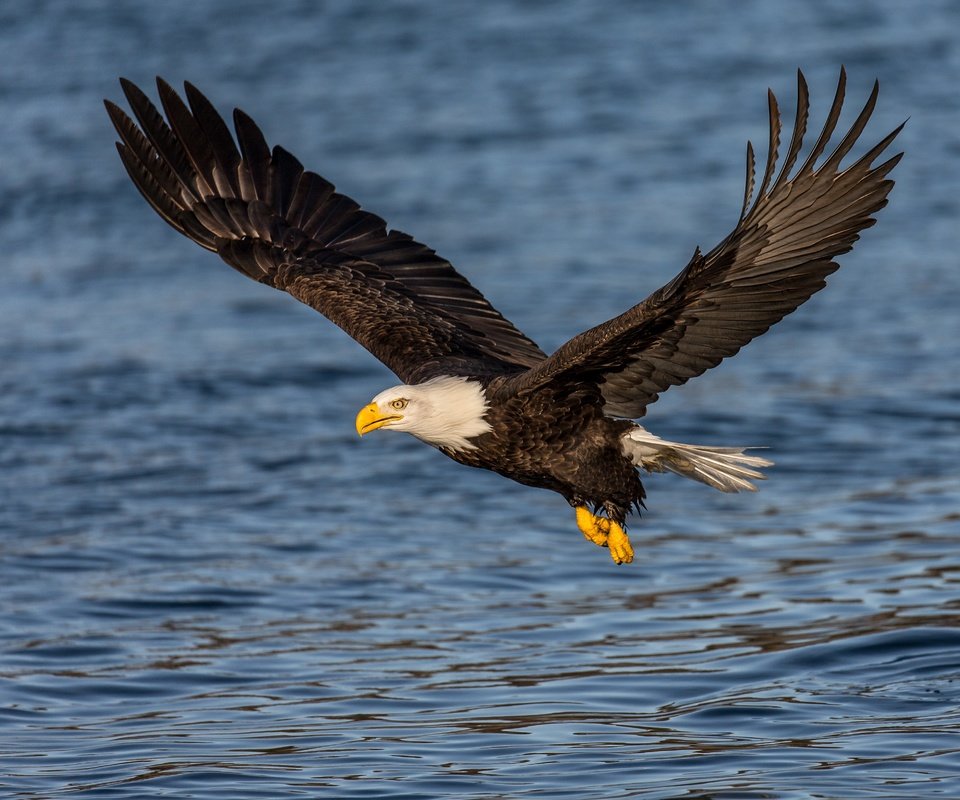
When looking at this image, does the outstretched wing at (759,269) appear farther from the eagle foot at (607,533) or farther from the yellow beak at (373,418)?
the eagle foot at (607,533)

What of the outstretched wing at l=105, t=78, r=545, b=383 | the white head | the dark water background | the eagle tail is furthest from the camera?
the outstretched wing at l=105, t=78, r=545, b=383

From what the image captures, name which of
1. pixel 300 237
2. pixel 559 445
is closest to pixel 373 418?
pixel 559 445

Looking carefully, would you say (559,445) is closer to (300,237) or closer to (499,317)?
(499,317)

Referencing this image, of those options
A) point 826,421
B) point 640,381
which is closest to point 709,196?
point 826,421

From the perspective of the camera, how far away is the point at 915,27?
20078 mm

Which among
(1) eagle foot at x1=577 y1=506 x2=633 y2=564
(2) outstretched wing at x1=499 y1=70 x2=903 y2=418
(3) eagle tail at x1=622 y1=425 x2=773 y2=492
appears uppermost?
(2) outstretched wing at x1=499 y1=70 x2=903 y2=418

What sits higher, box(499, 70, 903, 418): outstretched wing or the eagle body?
box(499, 70, 903, 418): outstretched wing

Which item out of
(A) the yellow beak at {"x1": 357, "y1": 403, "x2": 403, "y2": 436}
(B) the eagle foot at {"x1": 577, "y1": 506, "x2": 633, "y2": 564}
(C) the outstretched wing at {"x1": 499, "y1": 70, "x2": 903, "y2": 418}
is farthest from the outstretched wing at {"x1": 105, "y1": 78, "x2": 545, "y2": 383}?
(C) the outstretched wing at {"x1": 499, "y1": 70, "x2": 903, "y2": 418}

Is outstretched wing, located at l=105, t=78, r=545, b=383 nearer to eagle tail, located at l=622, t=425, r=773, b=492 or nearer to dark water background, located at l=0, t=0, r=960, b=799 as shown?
eagle tail, located at l=622, t=425, r=773, b=492

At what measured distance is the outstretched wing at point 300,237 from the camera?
7.75 metres

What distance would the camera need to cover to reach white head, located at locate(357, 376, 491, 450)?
6.50 meters

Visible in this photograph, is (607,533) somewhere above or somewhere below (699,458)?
below

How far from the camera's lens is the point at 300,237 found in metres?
8.49

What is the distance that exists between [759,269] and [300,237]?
3.18m
